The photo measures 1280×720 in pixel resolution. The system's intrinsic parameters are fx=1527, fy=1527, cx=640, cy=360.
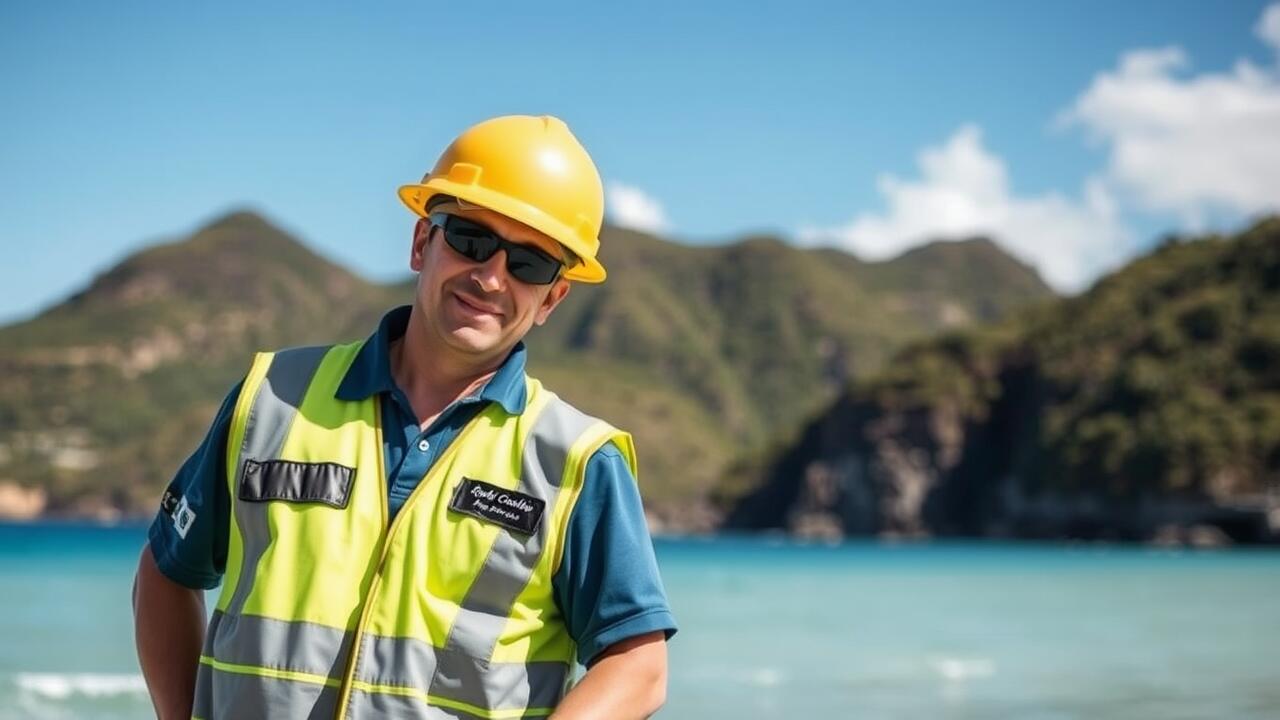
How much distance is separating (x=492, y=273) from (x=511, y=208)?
0.10m

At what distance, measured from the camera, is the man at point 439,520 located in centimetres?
191

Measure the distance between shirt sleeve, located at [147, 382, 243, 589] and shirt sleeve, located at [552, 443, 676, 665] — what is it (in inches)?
19.8

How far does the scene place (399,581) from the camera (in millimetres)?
1925

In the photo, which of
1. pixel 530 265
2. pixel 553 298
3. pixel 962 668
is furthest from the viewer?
pixel 962 668

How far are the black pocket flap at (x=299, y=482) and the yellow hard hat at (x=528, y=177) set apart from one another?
41cm

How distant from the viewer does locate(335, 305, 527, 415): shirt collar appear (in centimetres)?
204

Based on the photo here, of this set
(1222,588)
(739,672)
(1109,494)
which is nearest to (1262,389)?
(1109,494)

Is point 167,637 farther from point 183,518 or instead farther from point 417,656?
point 417,656

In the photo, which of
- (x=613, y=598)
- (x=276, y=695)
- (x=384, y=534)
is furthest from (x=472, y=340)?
(x=276, y=695)

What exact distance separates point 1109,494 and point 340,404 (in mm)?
104904

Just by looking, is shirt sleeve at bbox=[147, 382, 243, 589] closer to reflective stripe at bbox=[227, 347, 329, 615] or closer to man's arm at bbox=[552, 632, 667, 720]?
reflective stripe at bbox=[227, 347, 329, 615]

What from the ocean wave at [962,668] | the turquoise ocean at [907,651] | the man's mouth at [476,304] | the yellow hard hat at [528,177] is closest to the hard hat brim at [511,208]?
the yellow hard hat at [528,177]

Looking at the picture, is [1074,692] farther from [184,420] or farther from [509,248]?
[184,420]

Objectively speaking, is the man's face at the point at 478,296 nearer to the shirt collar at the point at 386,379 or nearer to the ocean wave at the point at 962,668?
the shirt collar at the point at 386,379
